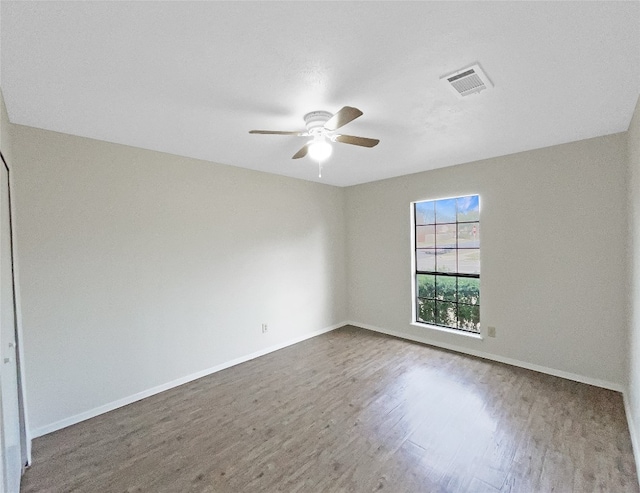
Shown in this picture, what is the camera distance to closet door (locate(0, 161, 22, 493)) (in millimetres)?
1495

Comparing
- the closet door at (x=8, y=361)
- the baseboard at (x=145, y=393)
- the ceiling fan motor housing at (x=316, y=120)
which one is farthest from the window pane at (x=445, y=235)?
the closet door at (x=8, y=361)

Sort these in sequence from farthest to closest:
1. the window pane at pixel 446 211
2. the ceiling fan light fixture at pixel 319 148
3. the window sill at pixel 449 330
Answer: the window pane at pixel 446 211, the window sill at pixel 449 330, the ceiling fan light fixture at pixel 319 148

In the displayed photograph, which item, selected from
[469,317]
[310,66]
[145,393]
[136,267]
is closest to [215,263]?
[136,267]

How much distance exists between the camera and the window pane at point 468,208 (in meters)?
3.76

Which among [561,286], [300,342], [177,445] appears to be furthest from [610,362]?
[177,445]

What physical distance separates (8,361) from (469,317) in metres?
4.56

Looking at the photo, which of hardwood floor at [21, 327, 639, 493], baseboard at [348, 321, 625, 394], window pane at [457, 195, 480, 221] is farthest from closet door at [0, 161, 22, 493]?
window pane at [457, 195, 480, 221]

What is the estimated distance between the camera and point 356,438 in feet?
7.16

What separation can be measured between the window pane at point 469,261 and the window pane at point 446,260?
88mm

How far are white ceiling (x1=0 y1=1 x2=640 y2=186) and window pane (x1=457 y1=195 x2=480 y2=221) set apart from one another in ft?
→ 4.09

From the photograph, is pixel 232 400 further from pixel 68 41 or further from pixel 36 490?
pixel 68 41

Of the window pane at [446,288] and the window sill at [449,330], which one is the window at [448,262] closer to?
the window pane at [446,288]

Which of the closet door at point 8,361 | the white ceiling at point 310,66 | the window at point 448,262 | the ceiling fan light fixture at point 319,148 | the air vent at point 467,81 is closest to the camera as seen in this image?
the white ceiling at point 310,66

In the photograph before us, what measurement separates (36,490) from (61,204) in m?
2.08
